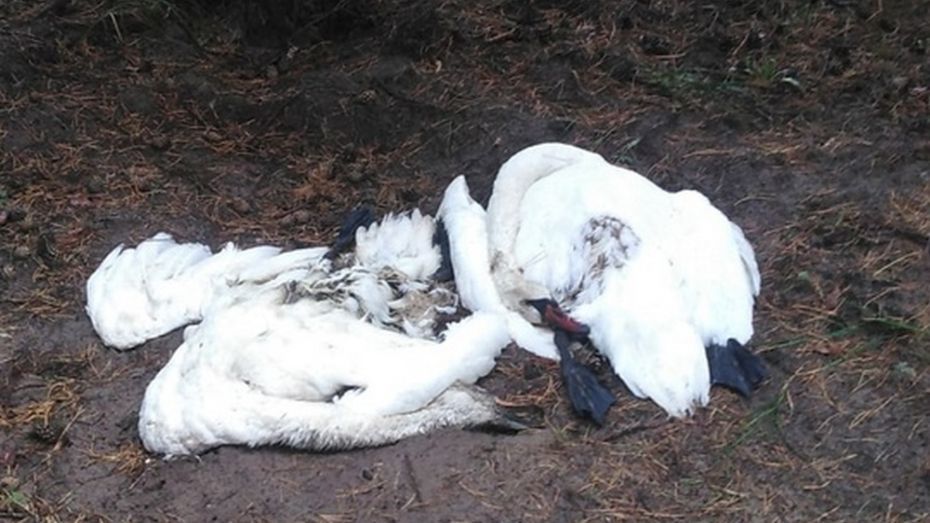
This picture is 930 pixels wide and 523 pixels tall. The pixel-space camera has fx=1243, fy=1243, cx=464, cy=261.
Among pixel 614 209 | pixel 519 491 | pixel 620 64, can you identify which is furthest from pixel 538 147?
pixel 519 491

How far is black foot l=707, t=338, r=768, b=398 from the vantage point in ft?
12.5

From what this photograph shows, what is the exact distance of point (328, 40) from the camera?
5.72 meters

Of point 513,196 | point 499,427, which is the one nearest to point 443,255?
point 513,196

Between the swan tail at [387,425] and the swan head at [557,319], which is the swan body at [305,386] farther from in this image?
the swan head at [557,319]

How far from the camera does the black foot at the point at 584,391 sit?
3.72 meters

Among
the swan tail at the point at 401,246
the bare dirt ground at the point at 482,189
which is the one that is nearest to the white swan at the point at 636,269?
the bare dirt ground at the point at 482,189

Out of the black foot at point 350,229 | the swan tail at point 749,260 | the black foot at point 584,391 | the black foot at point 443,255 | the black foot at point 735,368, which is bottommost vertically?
the black foot at point 735,368

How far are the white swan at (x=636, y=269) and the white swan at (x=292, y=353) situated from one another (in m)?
0.30

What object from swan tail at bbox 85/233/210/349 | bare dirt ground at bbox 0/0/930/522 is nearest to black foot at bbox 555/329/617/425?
bare dirt ground at bbox 0/0/930/522

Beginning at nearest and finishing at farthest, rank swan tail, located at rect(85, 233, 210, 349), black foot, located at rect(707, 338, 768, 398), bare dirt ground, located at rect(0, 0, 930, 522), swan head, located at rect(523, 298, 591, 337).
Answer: bare dirt ground, located at rect(0, 0, 930, 522)
black foot, located at rect(707, 338, 768, 398)
swan head, located at rect(523, 298, 591, 337)
swan tail, located at rect(85, 233, 210, 349)

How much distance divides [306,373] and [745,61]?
2752 millimetres

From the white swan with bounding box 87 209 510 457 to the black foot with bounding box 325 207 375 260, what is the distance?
11 cm

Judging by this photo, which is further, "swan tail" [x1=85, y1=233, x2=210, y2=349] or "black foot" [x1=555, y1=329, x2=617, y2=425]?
"swan tail" [x1=85, y1=233, x2=210, y2=349]

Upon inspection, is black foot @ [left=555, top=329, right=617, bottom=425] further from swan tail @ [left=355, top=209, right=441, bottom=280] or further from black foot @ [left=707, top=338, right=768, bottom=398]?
swan tail @ [left=355, top=209, right=441, bottom=280]
